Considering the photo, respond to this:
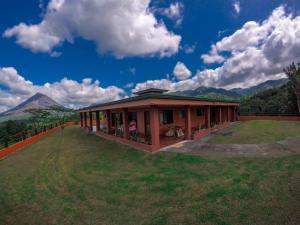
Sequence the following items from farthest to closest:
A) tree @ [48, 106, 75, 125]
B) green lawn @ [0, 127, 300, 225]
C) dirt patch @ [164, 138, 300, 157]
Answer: tree @ [48, 106, 75, 125]
dirt patch @ [164, 138, 300, 157]
green lawn @ [0, 127, 300, 225]

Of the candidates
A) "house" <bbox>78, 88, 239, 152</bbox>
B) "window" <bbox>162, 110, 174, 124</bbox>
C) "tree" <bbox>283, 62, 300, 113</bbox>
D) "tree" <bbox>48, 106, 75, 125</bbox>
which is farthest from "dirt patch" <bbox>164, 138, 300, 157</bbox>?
"tree" <bbox>48, 106, 75, 125</bbox>

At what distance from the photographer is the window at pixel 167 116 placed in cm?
1238

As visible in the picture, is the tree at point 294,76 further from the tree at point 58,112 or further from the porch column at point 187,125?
the tree at point 58,112

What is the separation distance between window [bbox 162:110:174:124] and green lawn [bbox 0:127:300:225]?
18.3 ft

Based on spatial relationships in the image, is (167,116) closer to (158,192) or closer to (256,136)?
(256,136)

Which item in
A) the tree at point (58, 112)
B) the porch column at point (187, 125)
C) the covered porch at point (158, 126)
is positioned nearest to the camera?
the covered porch at point (158, 126)

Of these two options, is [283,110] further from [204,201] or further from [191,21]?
[204,201]

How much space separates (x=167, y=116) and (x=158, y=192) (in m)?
8.54

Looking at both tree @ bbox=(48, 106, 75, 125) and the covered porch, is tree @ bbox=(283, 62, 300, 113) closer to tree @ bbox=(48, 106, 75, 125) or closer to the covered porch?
the covered porch

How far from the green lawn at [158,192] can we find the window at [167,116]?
5.59m

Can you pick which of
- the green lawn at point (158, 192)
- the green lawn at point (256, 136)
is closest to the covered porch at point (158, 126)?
the green lawn at point (256, 136)

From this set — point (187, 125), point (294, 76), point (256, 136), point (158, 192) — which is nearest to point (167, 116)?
point (187, 125)

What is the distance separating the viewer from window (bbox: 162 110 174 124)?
40.6 ft

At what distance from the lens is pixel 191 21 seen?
1825cm
